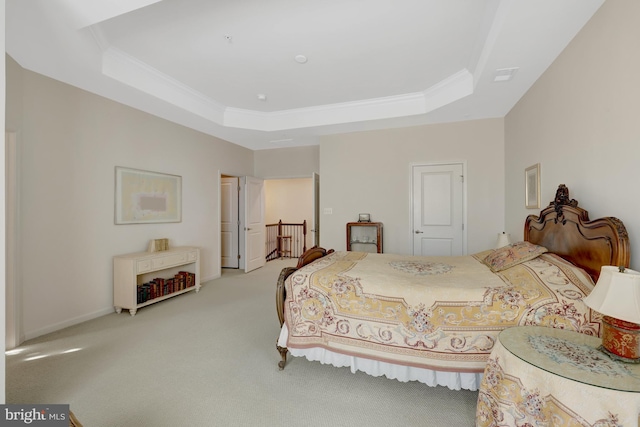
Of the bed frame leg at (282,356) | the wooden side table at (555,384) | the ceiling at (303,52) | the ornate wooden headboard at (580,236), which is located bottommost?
the bed frame leg at (282,356)

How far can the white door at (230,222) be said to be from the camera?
6188 mm

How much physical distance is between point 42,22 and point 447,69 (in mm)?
3888

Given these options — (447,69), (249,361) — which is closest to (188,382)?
(249,361)

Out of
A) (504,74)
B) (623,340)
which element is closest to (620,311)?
(623,340)

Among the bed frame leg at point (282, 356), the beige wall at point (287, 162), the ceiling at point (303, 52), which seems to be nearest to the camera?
the ceiling at point (303, 52)

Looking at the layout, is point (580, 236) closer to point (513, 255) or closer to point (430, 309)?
point (513, 255)

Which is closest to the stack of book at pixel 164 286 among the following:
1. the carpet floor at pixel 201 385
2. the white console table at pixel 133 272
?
the white console table at pixel 133 272

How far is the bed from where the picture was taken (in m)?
1.77

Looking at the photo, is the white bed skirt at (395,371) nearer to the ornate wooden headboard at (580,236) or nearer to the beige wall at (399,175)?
the ornate wooden headboard at (580,236)

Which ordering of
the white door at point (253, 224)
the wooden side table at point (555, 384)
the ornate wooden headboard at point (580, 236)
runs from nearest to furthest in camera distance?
1. the wooden side table at point (555, 384)
2. the ornate wooden headboard at point (580, 236)
3. the white door at point (253, 224)

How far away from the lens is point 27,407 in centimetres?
142

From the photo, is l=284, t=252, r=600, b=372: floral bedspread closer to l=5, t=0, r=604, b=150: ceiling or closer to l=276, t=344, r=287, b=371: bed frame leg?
l=276, t=344, r=287, b=371: bed frame leg

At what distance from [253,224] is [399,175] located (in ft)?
10.9

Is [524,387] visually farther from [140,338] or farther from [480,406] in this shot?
[140,338]
